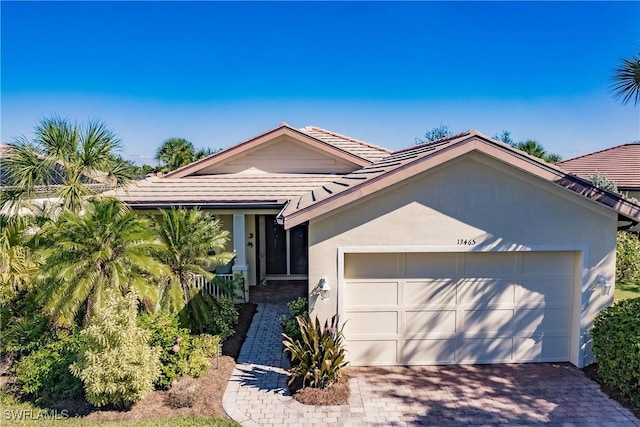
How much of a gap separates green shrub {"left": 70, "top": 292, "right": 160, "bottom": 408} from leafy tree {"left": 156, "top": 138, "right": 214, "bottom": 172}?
106ft

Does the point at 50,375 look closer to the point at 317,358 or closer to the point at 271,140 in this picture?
the point at 317,358

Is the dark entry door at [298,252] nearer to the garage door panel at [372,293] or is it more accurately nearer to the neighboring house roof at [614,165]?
the garage door panel at [372,293]

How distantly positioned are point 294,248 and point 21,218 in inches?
368

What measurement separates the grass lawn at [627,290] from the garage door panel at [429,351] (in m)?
7.84

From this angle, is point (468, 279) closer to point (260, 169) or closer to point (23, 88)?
point (260, 169)

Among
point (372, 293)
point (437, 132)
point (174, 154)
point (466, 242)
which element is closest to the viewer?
point (466, 242)

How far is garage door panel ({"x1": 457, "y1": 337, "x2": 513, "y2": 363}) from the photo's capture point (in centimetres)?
915

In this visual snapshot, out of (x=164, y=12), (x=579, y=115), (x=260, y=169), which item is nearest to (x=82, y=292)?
(x=260, y=169)

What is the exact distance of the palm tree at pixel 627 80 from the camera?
29.7 feet

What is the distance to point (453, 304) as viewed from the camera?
9062mm

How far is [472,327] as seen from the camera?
9125 millimetres

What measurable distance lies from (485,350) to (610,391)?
92.2 inches

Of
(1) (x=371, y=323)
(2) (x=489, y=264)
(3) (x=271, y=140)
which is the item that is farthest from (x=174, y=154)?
(2) (x=489, y=264)

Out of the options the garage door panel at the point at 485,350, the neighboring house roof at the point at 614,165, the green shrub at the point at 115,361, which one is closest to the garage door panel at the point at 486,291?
the garage door panel at the point at 485,350
